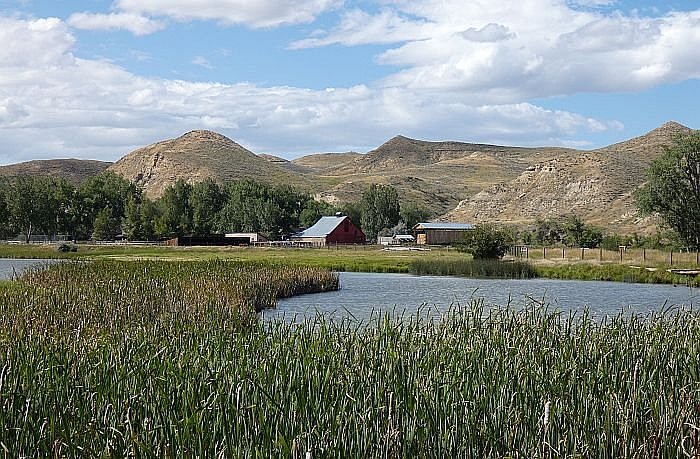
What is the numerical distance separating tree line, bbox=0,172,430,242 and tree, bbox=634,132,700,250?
55.0 meters

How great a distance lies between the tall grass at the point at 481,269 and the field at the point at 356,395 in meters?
36.4

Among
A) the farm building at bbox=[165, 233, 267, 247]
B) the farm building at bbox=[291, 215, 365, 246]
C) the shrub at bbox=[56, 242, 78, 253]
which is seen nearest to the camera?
the shrub at bbox=[56, 242, 78, 253]

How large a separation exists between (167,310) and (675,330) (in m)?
11.6

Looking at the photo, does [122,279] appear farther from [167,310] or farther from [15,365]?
[15,365]

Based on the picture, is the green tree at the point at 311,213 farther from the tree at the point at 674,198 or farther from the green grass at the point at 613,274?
the green grass at the point at 613,274

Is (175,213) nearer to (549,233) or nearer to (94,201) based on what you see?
(94,201)

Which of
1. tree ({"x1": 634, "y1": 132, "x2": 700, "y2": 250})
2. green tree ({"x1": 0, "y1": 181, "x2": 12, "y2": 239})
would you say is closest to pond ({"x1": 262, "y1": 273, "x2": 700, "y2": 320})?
tree ({"x1": 634, "y1": 132, "x2": 700, "y2": 250})

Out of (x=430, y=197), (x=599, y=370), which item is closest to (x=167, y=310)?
(x=599, y=370)

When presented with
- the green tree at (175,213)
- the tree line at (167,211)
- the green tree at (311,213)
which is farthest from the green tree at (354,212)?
the green tree at (175,213)

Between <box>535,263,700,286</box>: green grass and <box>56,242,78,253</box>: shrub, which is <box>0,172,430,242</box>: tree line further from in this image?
<box>535,263,700,286</box>: green grass

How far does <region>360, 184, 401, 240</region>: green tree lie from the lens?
12281 cm

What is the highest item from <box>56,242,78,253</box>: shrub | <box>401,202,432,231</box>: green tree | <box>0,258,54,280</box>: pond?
<box>401,202,432,231</box>: green tree

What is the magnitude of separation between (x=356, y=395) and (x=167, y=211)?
10404 cm

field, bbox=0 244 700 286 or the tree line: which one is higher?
the tree line
